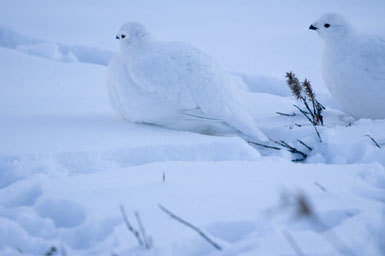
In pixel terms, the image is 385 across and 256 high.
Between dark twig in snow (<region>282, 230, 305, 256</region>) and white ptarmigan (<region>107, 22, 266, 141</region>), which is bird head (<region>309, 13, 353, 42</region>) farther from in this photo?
dark twig in snow (<region>282, 230, 305, 256</region>)

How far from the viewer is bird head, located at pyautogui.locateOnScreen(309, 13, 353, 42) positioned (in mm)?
3641

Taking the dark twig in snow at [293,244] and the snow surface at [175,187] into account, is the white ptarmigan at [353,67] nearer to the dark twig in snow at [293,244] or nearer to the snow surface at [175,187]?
the snow surface at [175,187]

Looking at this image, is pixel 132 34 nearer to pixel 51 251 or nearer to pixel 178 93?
pixel 178 93

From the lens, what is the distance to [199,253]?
1.28 metres

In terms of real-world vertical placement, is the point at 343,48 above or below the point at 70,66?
above

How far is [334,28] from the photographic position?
370 cm

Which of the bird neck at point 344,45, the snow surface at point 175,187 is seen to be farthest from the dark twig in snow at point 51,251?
the bird neck at point 344,45

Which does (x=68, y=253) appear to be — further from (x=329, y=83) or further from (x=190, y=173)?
(x=329, y=83)

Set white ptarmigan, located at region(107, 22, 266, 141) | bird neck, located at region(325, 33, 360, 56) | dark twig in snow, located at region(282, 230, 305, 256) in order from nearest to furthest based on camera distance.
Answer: dark twig in snow, located at region(282, 230, 305, 256), white ptarmigan, located at region(107, 22, 266, 141), bird neck, located at region(325, 33, 360, 56)

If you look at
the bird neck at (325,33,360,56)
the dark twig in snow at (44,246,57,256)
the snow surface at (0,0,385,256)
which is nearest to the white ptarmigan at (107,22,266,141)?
the snow surface at (0,0,385,256)

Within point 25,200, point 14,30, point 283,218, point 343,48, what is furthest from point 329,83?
point 14,30

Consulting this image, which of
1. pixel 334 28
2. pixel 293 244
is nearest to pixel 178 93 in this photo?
pixel 334 28

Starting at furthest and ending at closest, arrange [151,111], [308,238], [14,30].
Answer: [14,30], [151,111], [308,238]

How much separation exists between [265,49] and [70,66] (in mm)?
4084
